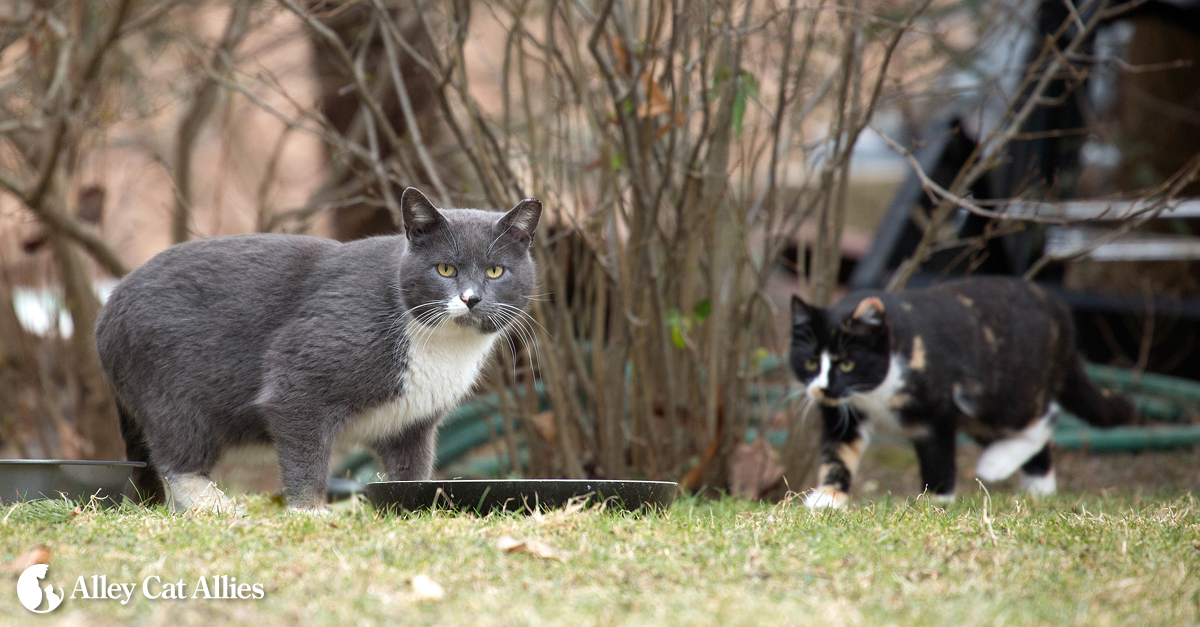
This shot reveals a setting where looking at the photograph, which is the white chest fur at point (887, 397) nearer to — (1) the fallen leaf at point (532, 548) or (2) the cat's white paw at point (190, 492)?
(1) the fallen leaf at point (532, 548)

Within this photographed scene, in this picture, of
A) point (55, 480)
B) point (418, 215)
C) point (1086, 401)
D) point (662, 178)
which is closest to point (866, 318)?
point (662, 178)

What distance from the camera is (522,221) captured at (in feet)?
10.9

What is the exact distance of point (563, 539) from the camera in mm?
2562

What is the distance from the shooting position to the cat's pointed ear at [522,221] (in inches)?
129

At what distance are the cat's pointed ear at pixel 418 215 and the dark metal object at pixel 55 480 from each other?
1.26 meters

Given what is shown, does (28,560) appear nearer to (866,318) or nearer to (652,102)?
A: (652,102)

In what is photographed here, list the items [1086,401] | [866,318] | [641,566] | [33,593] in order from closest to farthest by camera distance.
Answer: [33,593], [641,566], [866,318], [1086,401]

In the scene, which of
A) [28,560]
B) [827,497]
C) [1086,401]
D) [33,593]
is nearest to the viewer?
[33,593]

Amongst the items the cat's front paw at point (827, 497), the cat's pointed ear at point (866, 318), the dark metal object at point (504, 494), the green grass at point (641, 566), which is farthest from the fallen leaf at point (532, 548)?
the cat's pointed ear at point (866, 318)

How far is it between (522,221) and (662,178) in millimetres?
807

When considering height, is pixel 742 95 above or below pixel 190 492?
above

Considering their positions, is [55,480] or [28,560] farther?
[55,480]

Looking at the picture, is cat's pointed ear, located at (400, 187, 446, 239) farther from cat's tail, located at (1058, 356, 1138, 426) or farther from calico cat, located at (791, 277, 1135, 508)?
cat's tail, located at (1058, 356, 1138, 426)

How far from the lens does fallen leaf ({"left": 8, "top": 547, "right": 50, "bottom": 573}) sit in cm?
218
